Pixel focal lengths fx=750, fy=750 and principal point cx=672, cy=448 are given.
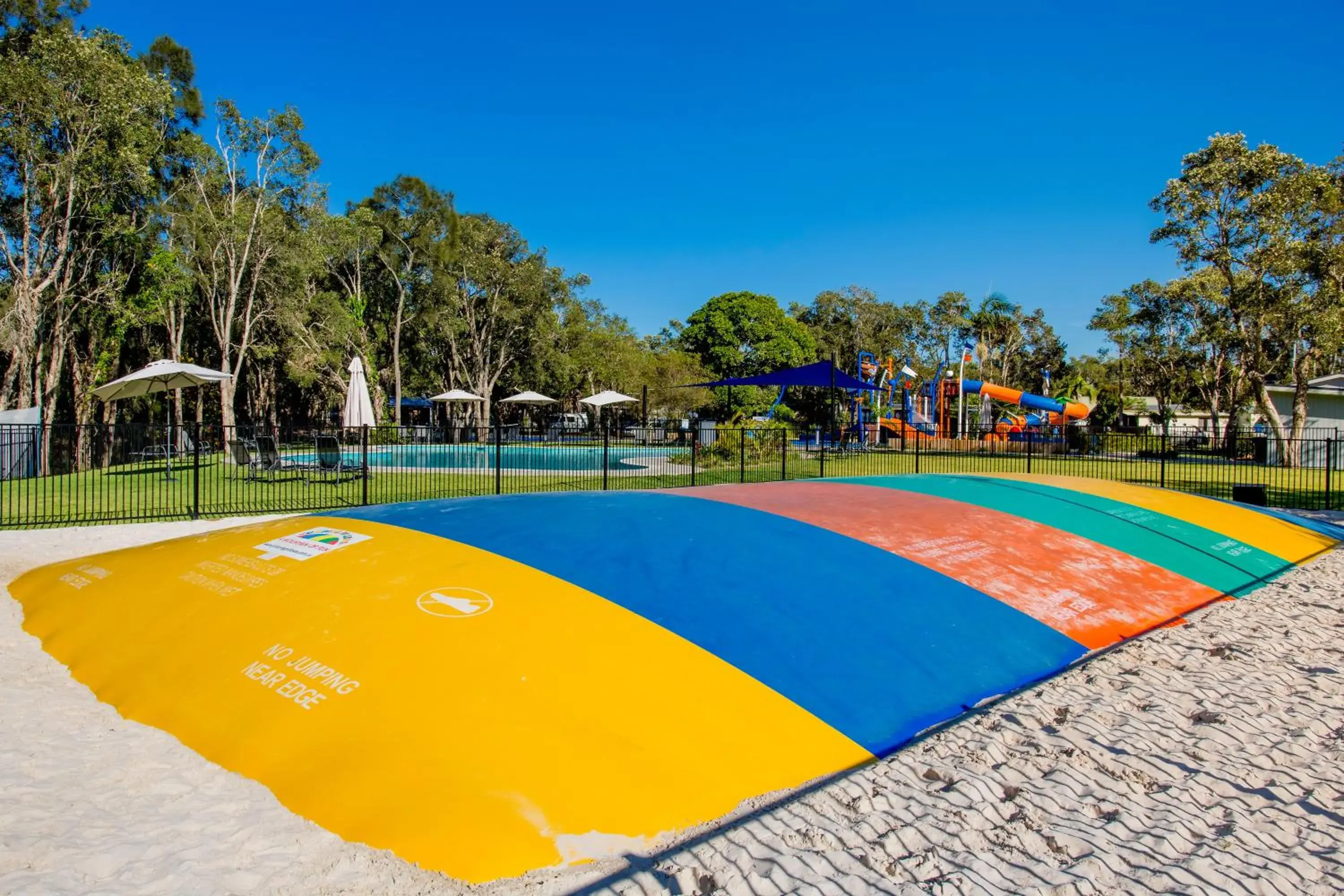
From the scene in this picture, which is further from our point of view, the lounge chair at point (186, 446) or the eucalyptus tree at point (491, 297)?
the eucalyptus tree at point (491, 297)

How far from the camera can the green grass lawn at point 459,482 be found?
12.8m

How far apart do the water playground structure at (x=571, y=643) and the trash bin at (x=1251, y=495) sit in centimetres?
759

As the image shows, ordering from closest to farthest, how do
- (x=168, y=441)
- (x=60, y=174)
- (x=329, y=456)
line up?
1. (x=168, y=441)
2. (x=329, y=456)
3. (x=60, y=174)

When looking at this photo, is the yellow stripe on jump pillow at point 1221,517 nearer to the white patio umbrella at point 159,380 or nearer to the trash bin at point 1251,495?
the trash bin at point 1251,495

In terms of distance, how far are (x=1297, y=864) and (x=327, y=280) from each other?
139 feet

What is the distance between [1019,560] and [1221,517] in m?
4.95

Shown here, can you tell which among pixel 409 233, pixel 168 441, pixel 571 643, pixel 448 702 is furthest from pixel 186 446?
pixel 448 702

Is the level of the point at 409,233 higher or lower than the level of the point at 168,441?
higher

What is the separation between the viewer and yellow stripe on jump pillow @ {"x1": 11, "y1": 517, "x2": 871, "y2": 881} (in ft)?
10.9

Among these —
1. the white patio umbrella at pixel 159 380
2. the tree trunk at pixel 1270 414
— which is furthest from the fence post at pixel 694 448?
the tree trunk at pixel 1270 414

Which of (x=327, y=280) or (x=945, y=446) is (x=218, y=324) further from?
(x=945, y=446)

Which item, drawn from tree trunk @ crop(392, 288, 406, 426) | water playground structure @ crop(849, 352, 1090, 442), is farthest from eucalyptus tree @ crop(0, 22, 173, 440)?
water playground structure @ crop(849, 352, 1090, 442)

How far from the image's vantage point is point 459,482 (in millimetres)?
17094

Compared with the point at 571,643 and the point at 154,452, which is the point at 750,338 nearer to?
the point at 154,452
